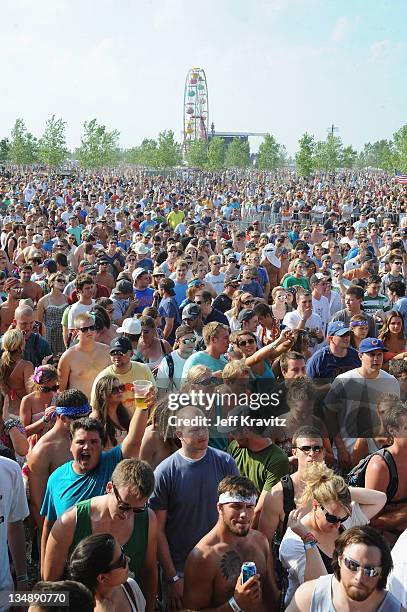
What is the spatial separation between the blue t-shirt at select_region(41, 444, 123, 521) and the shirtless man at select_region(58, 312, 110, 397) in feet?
6.63

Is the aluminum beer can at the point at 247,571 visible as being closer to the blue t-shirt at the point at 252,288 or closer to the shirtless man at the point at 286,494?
the shirtless man at the point at 286,494

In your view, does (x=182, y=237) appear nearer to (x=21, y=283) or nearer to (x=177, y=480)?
(x=21, y=283)

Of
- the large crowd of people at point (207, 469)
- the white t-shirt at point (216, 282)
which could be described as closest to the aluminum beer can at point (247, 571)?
the large crowd of people at point (207, 469)

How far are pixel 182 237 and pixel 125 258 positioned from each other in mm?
2876

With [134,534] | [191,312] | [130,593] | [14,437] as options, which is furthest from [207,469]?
[191,312]

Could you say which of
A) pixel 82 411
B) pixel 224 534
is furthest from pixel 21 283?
pixel 224 534

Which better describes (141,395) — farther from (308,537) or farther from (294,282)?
(294,282)

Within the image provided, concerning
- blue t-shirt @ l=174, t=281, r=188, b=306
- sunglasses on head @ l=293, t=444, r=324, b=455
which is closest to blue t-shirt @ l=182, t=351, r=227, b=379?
sunglasses on head @ l=293, t=444, r=324, b=455

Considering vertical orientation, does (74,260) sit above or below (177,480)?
above

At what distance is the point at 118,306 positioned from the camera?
805cm

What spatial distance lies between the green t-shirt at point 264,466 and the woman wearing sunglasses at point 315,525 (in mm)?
374

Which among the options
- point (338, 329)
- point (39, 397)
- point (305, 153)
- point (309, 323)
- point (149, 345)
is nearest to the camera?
point (39, 397)

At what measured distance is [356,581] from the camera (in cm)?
278

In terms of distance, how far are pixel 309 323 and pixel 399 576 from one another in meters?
4.33
